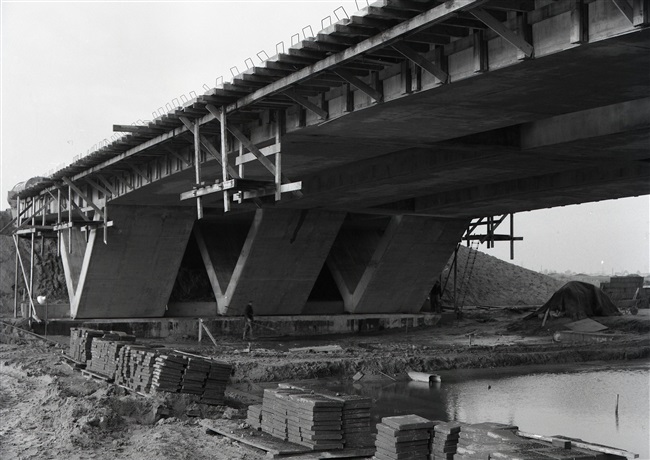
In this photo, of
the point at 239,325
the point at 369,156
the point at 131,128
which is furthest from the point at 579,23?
the point at 239,325

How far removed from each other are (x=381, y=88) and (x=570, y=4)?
588 cm

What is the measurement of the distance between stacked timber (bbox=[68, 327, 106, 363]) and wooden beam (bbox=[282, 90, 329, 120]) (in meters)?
11.3

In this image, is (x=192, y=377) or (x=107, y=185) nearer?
(x=192, y=377)

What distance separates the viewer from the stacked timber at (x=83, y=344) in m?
26.5

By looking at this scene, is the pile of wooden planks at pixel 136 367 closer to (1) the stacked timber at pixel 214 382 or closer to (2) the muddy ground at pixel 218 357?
(2) the muddy ground at pixel 218 357

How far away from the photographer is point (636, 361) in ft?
102

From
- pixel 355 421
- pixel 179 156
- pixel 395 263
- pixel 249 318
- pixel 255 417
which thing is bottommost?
pixel 255 417

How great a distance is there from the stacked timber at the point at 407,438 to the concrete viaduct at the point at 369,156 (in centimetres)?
645

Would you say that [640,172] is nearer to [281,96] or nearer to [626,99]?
[626,99]

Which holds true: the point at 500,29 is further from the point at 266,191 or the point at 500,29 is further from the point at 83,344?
the point at 83,344

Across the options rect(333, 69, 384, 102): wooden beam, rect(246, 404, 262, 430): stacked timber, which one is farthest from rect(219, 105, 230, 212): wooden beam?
rect(246, 404, 262, 430): stacked timber

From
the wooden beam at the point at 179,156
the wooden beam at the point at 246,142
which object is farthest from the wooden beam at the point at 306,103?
the wooden beam at the point at 179,156

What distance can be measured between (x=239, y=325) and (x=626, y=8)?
29907 mm

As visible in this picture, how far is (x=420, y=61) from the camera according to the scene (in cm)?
1579
